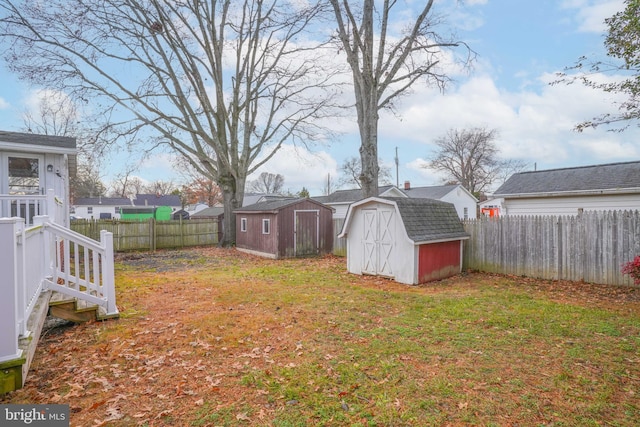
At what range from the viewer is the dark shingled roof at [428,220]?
8.44m

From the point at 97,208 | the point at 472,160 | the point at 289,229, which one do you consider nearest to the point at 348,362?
the point at 289,229

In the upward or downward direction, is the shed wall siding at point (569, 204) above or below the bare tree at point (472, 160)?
below

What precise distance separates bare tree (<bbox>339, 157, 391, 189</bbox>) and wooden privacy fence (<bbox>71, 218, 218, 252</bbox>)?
27.6m

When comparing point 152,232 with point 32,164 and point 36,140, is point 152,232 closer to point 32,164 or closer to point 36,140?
point 32,164

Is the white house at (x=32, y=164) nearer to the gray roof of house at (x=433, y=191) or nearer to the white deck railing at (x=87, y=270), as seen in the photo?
the white deck railing at (x=87, y=270)

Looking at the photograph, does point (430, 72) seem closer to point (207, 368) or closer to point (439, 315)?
point (439, 315)

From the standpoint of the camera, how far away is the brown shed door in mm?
14469

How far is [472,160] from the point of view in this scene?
124ft

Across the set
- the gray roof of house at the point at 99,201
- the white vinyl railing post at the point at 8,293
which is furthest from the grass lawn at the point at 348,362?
the gray roof of house at the point at 99,201

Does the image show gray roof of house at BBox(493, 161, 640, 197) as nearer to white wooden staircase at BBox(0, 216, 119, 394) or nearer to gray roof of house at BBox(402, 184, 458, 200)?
gray roof of house at BBox(402, 184, 458, 200)

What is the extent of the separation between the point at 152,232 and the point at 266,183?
4674 cm

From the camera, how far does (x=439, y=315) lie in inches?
224

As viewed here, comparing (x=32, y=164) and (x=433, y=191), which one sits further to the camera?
(x=433, y=191)

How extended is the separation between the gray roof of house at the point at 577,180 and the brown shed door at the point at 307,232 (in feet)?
30.3
